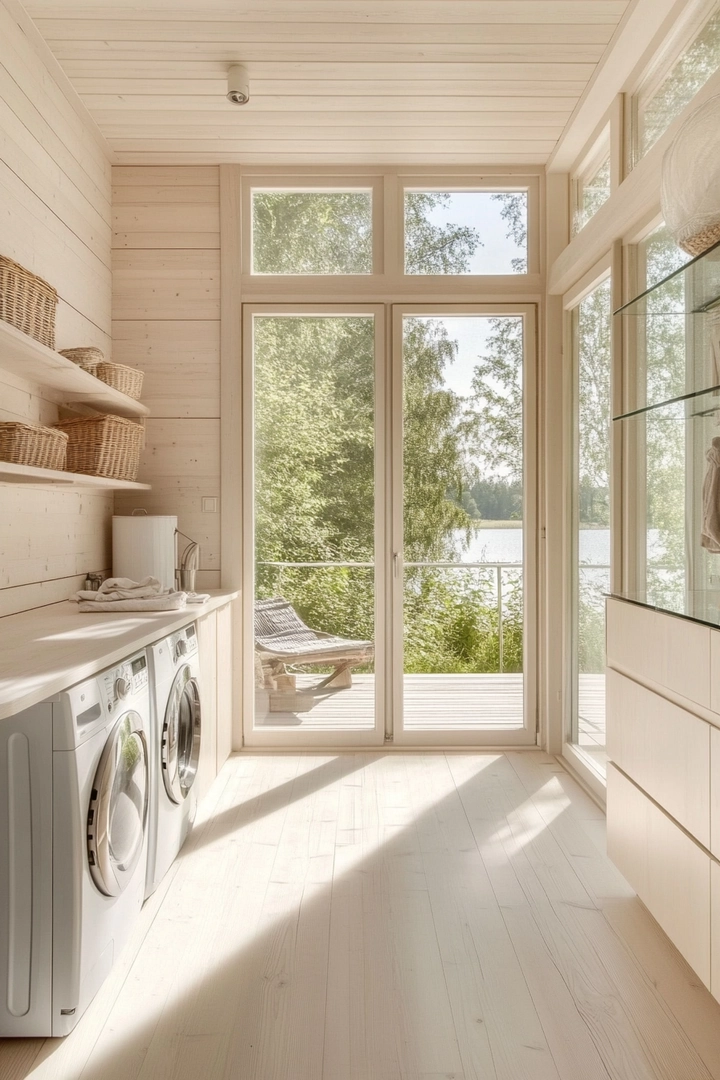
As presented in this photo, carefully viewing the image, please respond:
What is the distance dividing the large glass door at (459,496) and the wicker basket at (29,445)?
186cm

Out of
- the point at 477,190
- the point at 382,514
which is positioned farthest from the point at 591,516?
the point at 477,190

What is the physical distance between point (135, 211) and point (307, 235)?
88 cm

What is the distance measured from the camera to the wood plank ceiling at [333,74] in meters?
2.68

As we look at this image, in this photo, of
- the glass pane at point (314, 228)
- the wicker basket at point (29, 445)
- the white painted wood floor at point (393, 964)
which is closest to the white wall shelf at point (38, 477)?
the wicker basket at point (29, 445)

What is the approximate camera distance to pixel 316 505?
3.96m

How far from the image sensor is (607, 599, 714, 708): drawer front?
5.92 ft

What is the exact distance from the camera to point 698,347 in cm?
201

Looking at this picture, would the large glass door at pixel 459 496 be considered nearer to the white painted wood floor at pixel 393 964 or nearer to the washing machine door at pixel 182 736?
the white painted wood floor at pixel 393 964

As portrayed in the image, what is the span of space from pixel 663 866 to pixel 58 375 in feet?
8.27

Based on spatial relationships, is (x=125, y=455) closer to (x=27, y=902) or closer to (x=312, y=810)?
(x=312, y=810)

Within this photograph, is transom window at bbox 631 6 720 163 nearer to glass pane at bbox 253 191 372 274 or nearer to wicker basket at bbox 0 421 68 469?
glass pane at bbox 253 191 372 274

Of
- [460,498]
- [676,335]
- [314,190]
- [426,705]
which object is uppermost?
[314,190]

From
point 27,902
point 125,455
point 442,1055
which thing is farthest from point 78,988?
point 125,455

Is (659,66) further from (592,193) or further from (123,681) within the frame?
(123,681)
